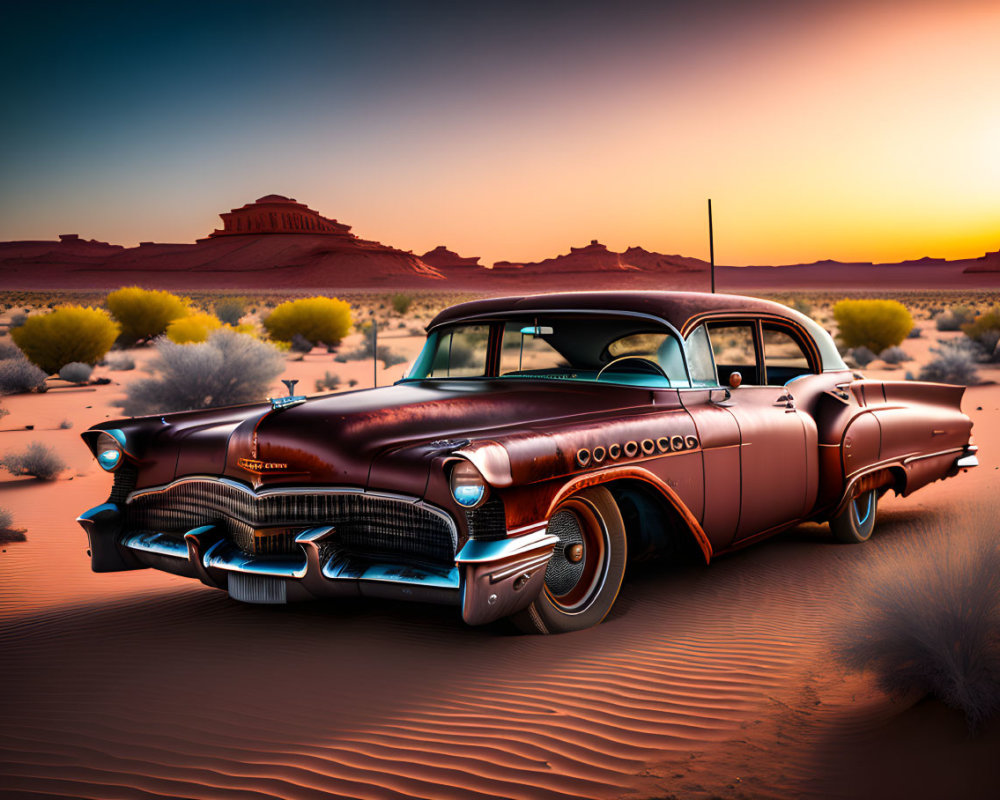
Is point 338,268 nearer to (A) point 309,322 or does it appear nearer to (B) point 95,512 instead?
(A) point 309,322

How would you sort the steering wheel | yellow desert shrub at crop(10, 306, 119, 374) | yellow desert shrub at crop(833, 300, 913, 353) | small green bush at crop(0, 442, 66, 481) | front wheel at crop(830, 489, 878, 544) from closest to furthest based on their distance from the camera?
the steering wheel, front wheel at crop(830, 489, 878, 544), small green bush at crop(0, 442, 66, 481), yellow desert shrub at crop(10, 306, 119, 374), yellow desert shrub at crop(833, 300, 913, 353)

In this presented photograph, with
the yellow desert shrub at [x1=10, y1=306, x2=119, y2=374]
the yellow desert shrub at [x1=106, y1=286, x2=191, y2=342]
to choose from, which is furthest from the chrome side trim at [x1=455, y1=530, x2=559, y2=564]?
the yellow desert shrub at [x1=106, y1=286, x2=191, y2=342]

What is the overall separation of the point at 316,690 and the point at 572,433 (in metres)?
1.70

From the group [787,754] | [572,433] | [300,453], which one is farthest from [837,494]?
[300,453]

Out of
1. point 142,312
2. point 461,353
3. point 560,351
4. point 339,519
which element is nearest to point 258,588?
point 339,519

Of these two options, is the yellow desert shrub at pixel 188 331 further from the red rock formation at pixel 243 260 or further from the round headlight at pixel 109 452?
the red rock formation at pixel 243 260

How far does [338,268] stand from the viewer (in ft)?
433

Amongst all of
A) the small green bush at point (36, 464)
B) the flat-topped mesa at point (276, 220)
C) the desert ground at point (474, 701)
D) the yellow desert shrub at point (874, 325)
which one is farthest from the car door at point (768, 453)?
the flat-topped mesa at point (276, 220)

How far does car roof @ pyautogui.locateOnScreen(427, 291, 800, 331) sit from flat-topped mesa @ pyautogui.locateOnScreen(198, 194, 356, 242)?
146274 millimetres

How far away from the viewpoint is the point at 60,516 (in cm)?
874

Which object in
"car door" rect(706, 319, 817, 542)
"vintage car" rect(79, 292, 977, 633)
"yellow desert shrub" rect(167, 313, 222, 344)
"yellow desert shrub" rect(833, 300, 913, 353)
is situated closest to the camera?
"vintage car" rect(79, 292, 977, 633)

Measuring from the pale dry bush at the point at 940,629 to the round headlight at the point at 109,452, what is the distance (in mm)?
4008

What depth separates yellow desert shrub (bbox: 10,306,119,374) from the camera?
2112 cm

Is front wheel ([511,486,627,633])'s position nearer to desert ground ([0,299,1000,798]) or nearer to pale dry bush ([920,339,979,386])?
desert ground ([0,299,1000,798])
